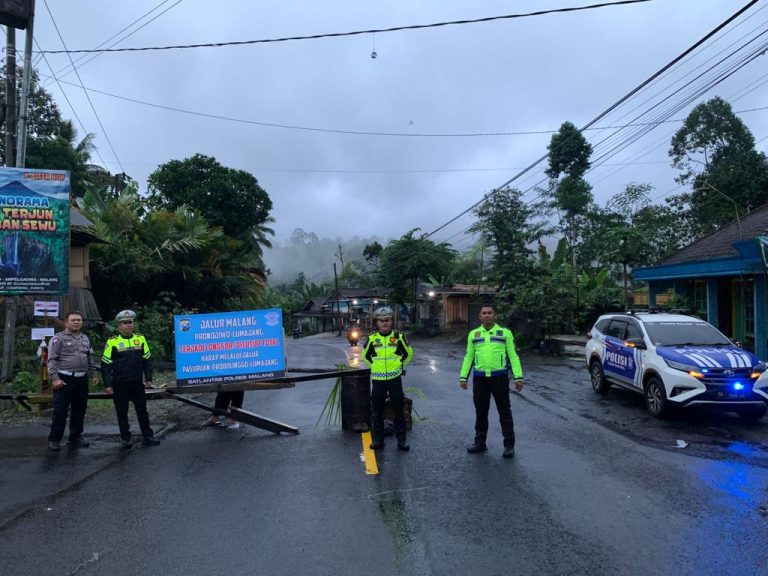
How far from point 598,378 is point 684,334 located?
230cm

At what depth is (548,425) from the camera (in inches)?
330

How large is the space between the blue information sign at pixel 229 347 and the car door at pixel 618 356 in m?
5.97

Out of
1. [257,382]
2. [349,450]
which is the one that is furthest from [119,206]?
[349,450]

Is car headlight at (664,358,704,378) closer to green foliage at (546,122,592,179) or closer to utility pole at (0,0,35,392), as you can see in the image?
utility pole at (0,0,35,392)

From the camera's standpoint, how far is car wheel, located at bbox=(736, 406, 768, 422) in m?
8.50

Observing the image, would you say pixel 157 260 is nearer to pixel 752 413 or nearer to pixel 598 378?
pixel 598 378

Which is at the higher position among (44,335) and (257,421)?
(44,335)

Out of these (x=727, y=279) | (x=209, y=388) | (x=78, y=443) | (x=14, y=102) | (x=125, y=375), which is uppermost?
(x=14, y=102)

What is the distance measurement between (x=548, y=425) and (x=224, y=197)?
1202 inches

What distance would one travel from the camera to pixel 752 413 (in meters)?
8.82

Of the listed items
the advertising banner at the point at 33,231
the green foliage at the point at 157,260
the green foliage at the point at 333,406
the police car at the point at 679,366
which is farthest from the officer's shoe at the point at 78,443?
the green foliage at the point at 157,260

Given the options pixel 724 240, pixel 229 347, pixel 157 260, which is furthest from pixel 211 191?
pixel 229 347

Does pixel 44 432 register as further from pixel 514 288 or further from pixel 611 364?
pixel 514 288

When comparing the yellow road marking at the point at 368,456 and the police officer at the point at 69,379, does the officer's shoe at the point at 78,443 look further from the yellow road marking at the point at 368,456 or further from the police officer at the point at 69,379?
the yellow road marking at the point at 368,456
